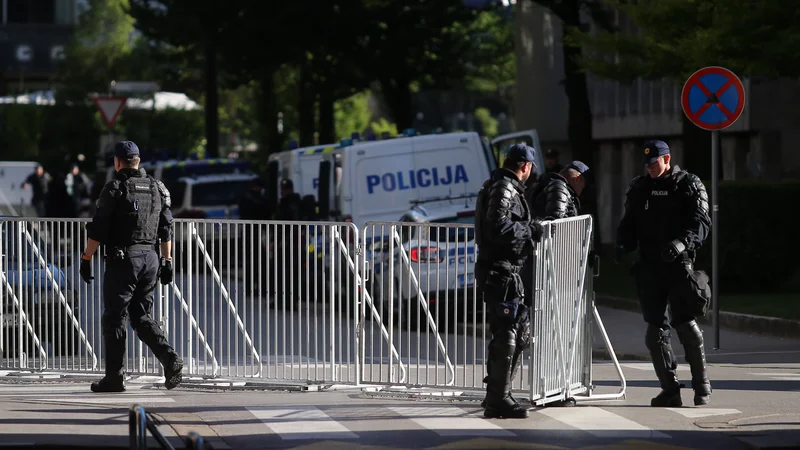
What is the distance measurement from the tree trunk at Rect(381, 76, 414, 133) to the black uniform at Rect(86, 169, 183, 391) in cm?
2534

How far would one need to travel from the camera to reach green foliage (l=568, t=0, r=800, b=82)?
55.5 feet

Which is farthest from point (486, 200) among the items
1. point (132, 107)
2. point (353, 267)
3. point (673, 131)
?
point (132, 107)

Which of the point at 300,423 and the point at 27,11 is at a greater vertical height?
the point at 27,11

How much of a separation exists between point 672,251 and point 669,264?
8.8 inches

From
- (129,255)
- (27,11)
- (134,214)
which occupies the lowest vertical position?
(129,255)

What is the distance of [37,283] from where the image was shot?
459 inches

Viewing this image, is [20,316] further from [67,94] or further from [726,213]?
[67,94]

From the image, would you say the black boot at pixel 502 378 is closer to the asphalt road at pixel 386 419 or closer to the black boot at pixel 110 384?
the asphalt road at pixel 386 419

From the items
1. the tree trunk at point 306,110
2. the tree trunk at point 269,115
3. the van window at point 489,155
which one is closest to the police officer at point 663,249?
the van window at point 489,155

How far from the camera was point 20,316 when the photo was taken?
11695mm

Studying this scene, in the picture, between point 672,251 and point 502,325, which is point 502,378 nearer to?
point 502,325

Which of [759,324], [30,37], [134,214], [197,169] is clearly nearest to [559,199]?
[134,214]

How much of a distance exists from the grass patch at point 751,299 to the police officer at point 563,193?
4360mm

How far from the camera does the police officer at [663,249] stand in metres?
9.71
